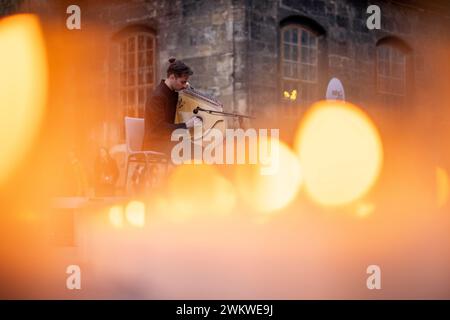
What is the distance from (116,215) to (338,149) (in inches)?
274

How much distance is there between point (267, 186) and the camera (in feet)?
32.3

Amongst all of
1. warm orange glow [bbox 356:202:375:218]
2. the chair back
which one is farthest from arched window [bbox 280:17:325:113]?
the chair back

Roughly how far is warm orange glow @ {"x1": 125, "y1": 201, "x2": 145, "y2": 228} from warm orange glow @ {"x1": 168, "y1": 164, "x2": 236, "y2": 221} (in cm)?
36

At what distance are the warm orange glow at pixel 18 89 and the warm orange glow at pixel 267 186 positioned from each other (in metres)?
4.70

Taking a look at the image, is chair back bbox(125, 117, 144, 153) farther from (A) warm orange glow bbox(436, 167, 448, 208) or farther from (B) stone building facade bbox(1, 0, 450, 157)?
(A) warm orange glow bbox(436, 167, 448, 208)

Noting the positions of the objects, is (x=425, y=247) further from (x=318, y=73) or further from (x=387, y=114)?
(x=387, y=114)

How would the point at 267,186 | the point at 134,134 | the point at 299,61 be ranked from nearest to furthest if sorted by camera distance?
the point at 134,134 → the point at 267,186 → the point at 299,61

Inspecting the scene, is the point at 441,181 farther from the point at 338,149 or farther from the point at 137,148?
the point at 137,148

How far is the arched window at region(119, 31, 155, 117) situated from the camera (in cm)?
1270

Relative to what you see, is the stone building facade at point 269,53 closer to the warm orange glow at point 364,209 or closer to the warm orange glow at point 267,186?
the warm orange glow at point 267,186

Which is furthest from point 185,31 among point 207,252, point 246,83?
point 207,252

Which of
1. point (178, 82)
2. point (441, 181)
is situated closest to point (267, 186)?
point (178, 82)

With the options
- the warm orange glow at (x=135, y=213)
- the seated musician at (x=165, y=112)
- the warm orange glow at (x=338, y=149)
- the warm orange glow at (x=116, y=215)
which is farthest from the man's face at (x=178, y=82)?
the warm orange glow at (x=338, y=149)

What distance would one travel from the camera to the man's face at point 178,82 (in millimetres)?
6773
